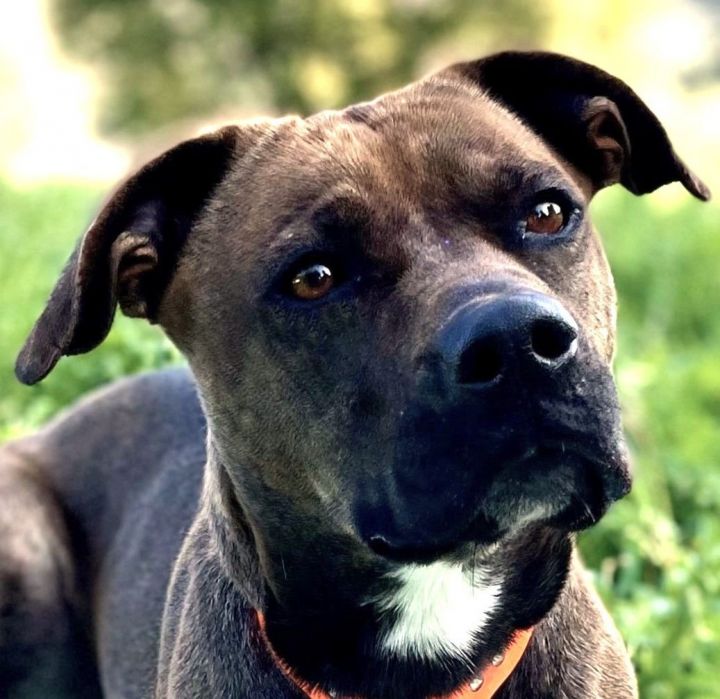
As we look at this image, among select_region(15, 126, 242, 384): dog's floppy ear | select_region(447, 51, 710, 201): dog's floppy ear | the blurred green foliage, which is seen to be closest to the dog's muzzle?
select_region(15, 126, 242, 384): dog's floppy ear

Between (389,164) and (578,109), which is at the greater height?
(389,164)

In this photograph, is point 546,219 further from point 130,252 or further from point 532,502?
point 130,252

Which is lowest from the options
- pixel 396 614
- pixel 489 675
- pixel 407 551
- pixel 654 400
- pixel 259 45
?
pixel 259 45

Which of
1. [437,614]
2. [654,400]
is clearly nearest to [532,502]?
[437,614]

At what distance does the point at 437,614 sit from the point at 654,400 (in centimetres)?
397

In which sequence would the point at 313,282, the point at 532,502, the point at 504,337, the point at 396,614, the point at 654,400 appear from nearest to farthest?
the point at 504,337 → the point at 532,502 → the point at 313,282 → the point at 396,614 → the point at 654,400

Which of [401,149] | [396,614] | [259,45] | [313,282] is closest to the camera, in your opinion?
[313,282]

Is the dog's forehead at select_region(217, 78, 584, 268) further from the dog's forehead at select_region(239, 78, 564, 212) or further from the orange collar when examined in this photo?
the orange collar

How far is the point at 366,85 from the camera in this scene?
3172 centimetres

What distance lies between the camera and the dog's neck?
3221 mm

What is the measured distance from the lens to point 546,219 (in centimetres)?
309

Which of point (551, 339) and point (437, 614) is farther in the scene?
point (437, 614)

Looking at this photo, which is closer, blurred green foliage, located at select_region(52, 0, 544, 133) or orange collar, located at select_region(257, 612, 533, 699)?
orange collar, located at select_region(257, 612, 533, 699)

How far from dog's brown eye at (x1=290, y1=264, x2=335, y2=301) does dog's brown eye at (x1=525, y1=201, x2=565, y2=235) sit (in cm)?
50
